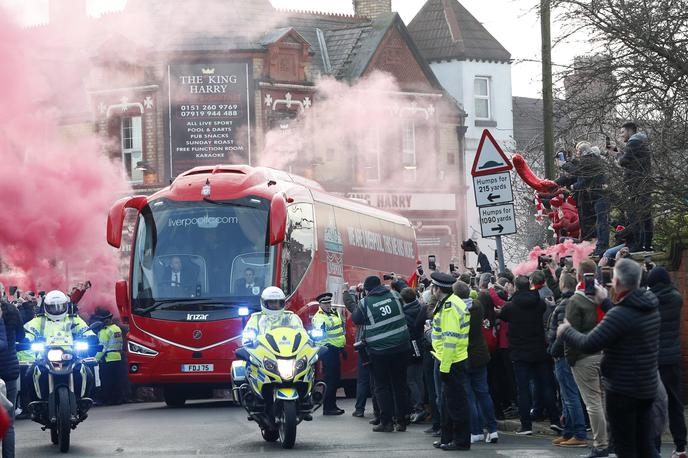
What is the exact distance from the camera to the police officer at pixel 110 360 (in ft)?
79.7

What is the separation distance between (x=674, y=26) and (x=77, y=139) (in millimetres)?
32229

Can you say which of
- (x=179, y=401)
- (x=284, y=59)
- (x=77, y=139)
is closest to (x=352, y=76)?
(x=284, y=59)

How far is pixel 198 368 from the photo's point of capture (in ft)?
68.7

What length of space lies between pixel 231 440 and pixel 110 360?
8.98 meters

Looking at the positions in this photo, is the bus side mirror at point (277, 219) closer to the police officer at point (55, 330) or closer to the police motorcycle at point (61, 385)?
the police officer at point (55, 330)

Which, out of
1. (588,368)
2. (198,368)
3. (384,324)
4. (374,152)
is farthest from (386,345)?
(374,152)

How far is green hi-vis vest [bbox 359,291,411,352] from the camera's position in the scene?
16562 millimetres

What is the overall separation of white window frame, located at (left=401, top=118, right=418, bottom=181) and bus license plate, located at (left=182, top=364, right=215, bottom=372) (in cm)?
2721

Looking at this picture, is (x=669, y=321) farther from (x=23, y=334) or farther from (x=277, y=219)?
(x=277, y=219)

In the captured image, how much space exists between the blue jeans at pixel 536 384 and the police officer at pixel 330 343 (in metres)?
4.95

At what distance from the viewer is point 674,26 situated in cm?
1554

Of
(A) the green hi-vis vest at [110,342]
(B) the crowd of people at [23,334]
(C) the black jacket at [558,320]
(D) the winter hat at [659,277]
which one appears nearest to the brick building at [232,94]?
(A) the green hi-vis vest at [110,342]

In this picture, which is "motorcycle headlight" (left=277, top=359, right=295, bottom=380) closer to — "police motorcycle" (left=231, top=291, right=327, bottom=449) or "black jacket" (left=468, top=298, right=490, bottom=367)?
"police motorcycle" (left=231, top=291, right=327, bottom=449)

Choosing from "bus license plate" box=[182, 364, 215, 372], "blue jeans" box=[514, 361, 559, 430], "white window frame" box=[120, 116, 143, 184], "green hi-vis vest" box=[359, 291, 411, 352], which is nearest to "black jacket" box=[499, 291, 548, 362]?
"blue jeans" box=[514, 361, 559, 430]
